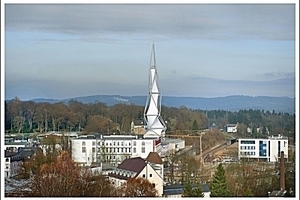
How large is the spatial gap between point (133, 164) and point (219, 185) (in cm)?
61

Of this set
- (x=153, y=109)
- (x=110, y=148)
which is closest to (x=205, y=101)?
(x=153, y=109)

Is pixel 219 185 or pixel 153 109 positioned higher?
pixel 153 109

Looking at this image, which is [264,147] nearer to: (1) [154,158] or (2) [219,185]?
(2) [219,185]

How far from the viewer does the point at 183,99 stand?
3.98m

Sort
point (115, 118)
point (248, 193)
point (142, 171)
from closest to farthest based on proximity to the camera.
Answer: point (248, 193) < point (142, 171) < point (115, 118)

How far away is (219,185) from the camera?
3.89m

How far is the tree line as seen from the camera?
3.94 meters

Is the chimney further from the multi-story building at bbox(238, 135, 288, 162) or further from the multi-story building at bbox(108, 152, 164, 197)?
the multi-story building at bbox(108, 152, 164, 197)

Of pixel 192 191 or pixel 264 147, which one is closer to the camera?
pixel 192 191

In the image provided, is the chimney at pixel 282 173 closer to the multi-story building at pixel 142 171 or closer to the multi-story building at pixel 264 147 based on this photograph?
the multi-story building at pixel 264 147

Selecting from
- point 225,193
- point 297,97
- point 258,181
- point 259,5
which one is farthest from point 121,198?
point 259,5

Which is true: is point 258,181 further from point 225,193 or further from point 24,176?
point 24,176

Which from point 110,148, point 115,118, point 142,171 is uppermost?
point 115,118

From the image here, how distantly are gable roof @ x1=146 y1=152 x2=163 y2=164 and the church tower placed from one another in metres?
0.14
